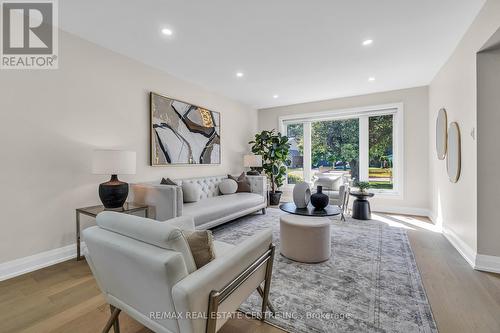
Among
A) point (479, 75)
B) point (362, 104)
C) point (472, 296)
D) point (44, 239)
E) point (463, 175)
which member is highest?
point (362, 104)

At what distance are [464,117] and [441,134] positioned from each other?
98cm

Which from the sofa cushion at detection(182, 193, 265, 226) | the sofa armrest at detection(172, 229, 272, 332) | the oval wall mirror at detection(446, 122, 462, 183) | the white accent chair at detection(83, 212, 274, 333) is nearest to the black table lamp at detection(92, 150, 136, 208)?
the sofa cushion at detection(182, 193, 265, 226)

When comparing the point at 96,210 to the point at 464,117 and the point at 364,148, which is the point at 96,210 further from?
the point at 364,148

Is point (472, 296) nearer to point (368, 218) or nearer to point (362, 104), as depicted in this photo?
point (368, 218)

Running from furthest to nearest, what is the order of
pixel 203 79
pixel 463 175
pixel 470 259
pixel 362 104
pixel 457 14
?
1. pixel 362 104
2. pixel 203 79
3. pixel 463 175
4. pixel 470 259
5. pixel 457 14

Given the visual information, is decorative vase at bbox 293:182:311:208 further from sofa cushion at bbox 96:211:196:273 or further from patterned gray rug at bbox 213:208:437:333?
sofa cushion at bbox 96:211:196:273

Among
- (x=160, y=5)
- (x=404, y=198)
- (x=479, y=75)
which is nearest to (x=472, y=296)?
(x=479, y=75)

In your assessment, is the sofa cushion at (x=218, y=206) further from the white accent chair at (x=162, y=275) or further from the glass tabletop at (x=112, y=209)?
the white accent chair at (x=162, y=275)

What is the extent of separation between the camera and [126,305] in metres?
1.29

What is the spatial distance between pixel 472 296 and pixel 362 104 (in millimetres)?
4135

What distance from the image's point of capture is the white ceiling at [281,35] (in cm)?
223

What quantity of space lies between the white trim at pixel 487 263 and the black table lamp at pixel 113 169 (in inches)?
156

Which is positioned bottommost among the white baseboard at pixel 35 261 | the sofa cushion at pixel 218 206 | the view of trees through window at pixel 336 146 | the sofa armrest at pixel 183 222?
the white baseboard at pixel 35 261

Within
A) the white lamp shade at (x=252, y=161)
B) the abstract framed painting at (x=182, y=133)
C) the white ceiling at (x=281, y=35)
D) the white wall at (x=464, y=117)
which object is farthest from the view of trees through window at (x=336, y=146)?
the abstract framed painting at (x=182, y=133)
